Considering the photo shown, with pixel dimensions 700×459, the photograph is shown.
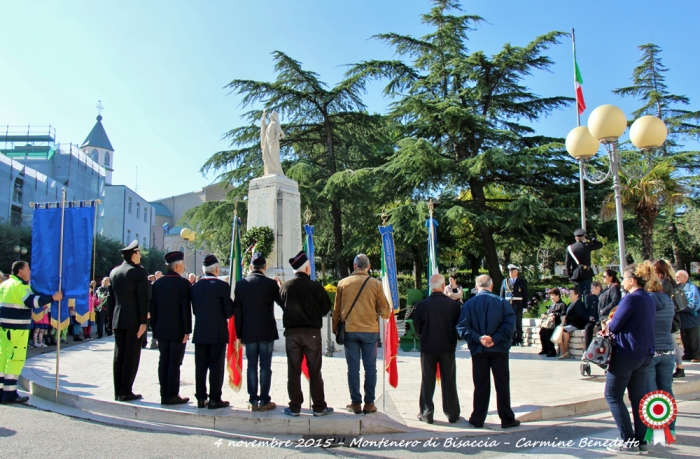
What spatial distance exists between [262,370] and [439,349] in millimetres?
2093

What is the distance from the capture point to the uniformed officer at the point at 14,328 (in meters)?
6.68

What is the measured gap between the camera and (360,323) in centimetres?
600

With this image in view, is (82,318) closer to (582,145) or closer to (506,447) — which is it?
(506,447)

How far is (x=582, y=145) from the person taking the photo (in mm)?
10516

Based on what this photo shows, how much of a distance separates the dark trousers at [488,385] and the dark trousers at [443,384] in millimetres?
233

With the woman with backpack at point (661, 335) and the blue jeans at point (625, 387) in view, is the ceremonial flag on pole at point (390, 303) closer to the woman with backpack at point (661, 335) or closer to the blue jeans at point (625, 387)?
the blue jeans at point (625, 387)

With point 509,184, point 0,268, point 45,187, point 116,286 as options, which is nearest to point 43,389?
point 116,286

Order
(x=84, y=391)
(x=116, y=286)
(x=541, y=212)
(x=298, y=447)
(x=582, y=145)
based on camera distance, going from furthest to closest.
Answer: (x=541, y=212)
(x=582, y=145)
(x=84, y=391)
(x=116, y=286)
(x=298, y=447)

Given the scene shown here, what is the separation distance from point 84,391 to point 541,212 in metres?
16.2

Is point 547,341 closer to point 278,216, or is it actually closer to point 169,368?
point 278,216

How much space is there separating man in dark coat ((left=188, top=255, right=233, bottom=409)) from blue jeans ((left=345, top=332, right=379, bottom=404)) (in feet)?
4.96

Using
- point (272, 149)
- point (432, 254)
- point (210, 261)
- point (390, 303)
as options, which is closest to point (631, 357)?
point (390, 303)

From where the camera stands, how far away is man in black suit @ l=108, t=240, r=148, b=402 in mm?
6527

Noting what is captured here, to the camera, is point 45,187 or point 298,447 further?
point 45,187
